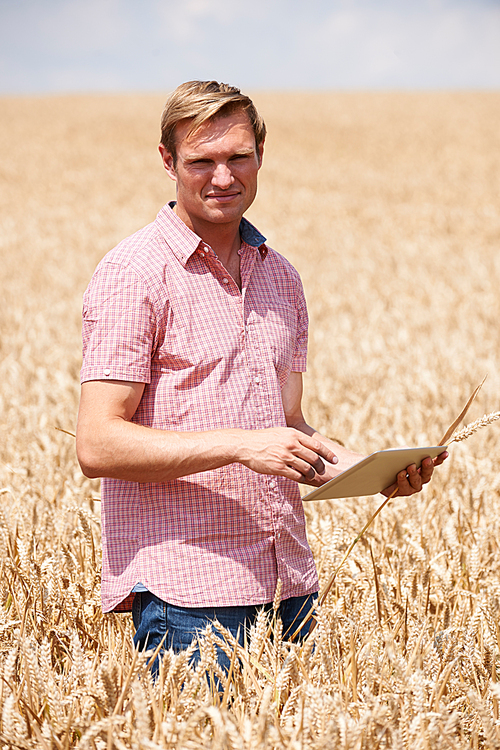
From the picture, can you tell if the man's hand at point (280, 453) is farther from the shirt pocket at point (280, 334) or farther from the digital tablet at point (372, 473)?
the shirt pocket at point (280, 334)

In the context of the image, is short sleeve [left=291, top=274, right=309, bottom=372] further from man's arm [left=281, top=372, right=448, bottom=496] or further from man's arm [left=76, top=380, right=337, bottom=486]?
man's arm [left=76, top=380, right=337, bottom=486]

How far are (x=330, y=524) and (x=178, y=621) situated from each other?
3.50 ft

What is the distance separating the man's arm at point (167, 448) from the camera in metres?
1.84

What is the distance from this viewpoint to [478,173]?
2048 cm

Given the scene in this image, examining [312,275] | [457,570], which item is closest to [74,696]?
[457,570]

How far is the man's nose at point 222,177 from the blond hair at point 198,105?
0.11 m

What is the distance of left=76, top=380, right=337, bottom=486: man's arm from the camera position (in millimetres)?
1836

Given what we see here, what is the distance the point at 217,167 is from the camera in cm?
200

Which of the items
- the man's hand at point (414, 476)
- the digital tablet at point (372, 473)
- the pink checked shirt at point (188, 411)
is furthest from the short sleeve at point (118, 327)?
the man's hand at point (414, 476)

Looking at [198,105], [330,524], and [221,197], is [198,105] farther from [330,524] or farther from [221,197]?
[330,524]

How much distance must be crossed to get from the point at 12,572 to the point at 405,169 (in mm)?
20809

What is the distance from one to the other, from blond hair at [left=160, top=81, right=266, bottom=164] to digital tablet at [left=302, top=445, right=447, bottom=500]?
2.96ft

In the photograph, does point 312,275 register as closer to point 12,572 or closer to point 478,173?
point 12,572

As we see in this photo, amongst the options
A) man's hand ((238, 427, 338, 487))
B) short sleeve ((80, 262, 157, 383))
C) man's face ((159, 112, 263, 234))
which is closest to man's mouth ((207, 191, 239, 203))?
man's face ((159, 112, 263, 234))
